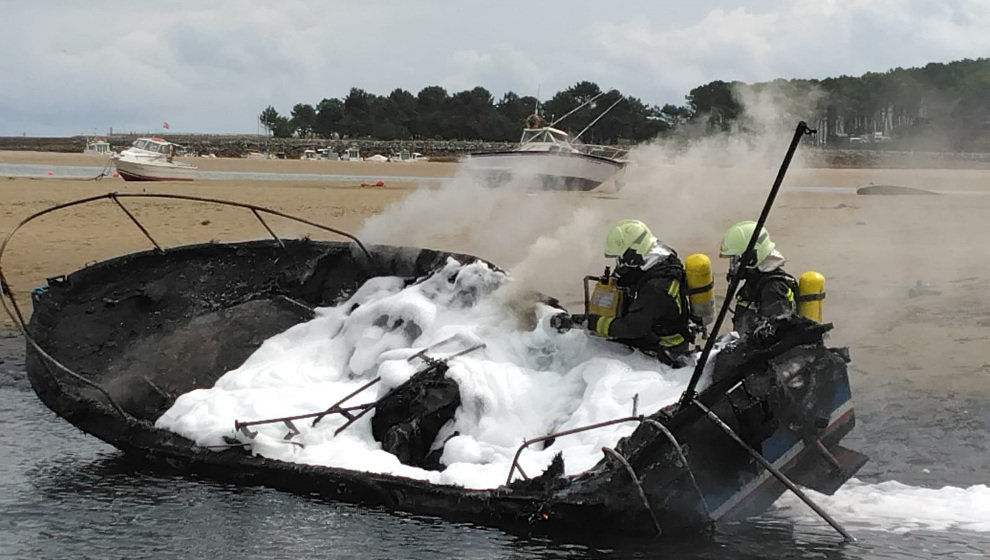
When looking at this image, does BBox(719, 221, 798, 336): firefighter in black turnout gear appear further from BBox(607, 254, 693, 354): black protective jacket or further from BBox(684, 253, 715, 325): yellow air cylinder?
BBox(607, 254, 693, 354): black protective jacket

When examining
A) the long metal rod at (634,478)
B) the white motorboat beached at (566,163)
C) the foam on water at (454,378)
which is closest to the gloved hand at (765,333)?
the foam on water at (454,378)

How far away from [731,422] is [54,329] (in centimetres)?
599

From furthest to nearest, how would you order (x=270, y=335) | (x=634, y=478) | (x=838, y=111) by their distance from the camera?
(x=838, y=111) → (x=270, y=335) → (x=634, y=478)

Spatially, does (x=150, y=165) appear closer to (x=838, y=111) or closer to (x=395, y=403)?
(x=838, y=111)

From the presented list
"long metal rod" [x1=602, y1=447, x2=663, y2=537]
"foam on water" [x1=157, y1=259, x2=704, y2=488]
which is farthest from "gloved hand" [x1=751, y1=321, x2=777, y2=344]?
"long metal rod" [x1=602, y1=447, x2=663, y2=537]

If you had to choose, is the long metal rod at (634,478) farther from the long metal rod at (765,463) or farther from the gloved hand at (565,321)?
the gloved hand at (565,321)

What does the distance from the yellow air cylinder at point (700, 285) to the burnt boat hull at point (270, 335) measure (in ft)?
3.30

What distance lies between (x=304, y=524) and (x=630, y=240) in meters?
3.07

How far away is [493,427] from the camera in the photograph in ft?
27.0

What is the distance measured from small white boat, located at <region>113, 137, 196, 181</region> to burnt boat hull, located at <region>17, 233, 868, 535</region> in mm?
27783

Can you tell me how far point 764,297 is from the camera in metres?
7.87

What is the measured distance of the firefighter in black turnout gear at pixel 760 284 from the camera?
7.82 metres

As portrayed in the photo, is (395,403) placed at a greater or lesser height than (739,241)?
lesser

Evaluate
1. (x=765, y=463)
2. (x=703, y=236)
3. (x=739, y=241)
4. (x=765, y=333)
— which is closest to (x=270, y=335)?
(x=739, y=241)
